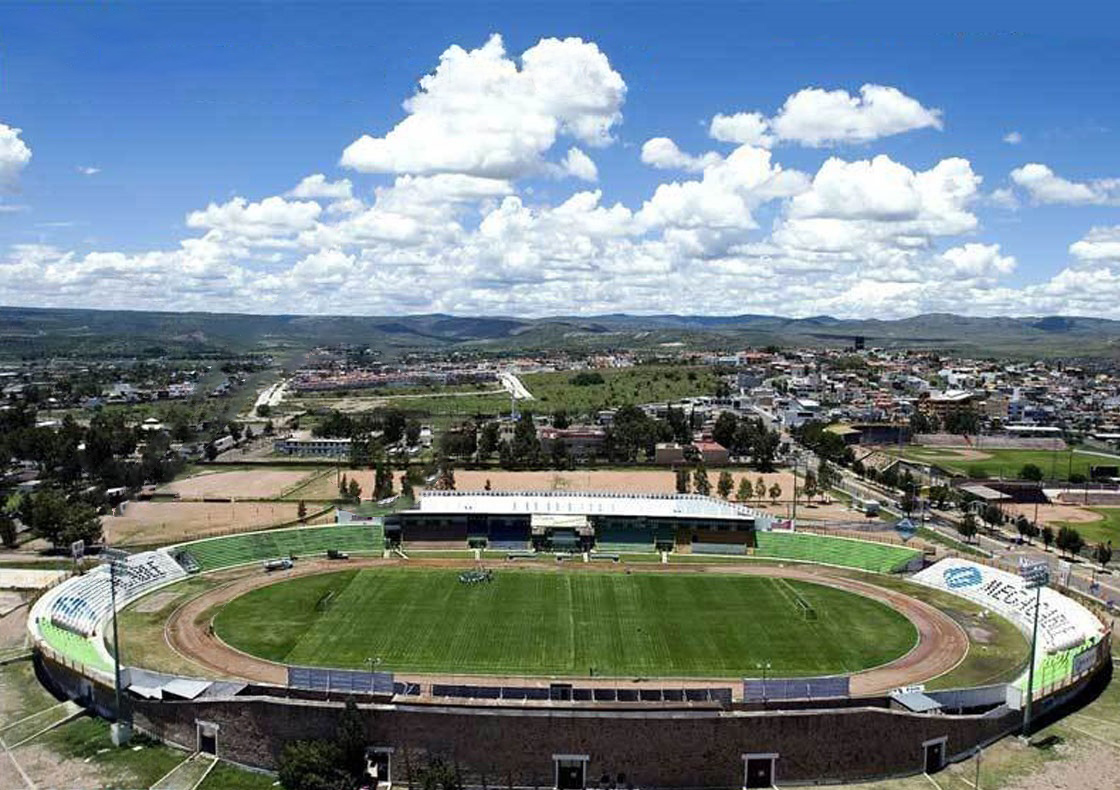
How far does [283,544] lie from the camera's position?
7162 cm

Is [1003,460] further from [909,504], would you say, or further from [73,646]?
[73,646]

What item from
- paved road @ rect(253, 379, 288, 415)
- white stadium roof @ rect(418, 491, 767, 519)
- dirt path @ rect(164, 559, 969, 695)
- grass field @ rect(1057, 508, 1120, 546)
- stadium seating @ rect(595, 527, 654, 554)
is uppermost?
white stadium roof @ rect(418, 491, 767, 519)

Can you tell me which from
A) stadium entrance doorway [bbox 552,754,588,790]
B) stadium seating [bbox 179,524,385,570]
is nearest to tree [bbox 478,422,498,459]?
stadium seating [bbox 179,524,385,570]

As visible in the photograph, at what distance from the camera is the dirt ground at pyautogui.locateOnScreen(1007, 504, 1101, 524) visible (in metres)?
89.6

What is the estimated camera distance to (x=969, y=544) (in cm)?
7931

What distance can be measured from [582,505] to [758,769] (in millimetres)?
39443

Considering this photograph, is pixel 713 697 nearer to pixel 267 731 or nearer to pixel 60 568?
pixel 267 731

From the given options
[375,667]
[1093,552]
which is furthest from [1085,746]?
[1093,552]

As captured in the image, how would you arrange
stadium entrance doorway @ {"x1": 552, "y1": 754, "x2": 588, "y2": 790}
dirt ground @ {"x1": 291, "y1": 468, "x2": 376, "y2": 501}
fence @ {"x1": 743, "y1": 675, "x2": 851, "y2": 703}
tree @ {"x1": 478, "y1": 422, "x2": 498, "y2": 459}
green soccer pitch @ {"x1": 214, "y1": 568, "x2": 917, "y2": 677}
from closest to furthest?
stadium entrance doorway @ {"x1": 552, "y1": 754, "x2": 588, "y2": 790} → fence @ {"x1": 743, "y1": 675, "x2": 851, "y2": 703} → green soccer pitch @ {"x1": 214, "y1": 568, "x2": 917, "y2": 677} → dirt ground @ {"x1": 291, "y1": 468, "x2": 376, "y2": 501} → tree @ {"x1": 478, "y1": 422, "x2": 498, "y2": 459}

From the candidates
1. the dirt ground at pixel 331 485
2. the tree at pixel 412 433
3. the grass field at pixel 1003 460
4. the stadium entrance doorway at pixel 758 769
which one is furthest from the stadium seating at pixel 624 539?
the tree at pixel 412 433

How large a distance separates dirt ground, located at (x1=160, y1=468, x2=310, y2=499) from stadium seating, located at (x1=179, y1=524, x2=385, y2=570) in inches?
969

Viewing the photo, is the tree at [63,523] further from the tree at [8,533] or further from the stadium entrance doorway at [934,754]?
the stadium entrance doorway at [934,754]

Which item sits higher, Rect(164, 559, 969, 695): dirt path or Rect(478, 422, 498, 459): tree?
Rect(478, 422, 498, 459): tree

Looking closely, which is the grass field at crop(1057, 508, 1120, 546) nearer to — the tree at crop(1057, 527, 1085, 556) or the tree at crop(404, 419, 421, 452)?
the tree at crop(1057, 527, 1085, 556)
